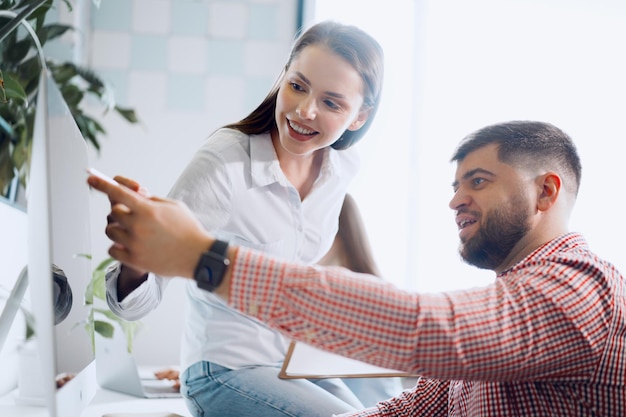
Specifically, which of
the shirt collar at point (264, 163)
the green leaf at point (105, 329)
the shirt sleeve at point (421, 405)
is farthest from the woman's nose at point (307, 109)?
the green leaf at point (105, 329)

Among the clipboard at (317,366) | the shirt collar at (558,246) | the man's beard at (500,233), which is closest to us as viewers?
the shirt collar at (558,246)

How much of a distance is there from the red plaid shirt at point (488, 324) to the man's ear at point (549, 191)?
0.22m

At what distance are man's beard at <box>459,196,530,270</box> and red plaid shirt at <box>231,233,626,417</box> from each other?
0.68ft

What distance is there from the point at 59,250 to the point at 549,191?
76 cm

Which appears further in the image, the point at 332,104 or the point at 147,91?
the point at 147,91

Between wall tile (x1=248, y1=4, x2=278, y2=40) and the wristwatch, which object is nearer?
the wristwatch

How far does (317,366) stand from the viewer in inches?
55.2

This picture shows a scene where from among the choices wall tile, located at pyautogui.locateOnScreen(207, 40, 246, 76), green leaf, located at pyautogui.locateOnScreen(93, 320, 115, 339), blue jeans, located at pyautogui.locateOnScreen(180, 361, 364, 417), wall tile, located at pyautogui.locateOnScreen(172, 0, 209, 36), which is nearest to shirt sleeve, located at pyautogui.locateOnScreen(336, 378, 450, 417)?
blue jeans, located at pyautogui.locateOnScreen(180, 361, 364, 417)

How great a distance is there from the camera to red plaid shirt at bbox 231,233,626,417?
31.4 inches

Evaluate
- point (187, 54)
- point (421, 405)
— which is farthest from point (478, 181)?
point (187, 54)

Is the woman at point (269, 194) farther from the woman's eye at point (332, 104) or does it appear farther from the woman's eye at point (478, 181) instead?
the woman's eye at point (478, 181)

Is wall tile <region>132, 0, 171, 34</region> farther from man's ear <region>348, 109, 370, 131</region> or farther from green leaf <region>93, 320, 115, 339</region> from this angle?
man's ear <region>348, 109, 370, 131</region>

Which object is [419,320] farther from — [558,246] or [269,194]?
[269,194]

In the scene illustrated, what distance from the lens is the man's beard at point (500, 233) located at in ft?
3.86
